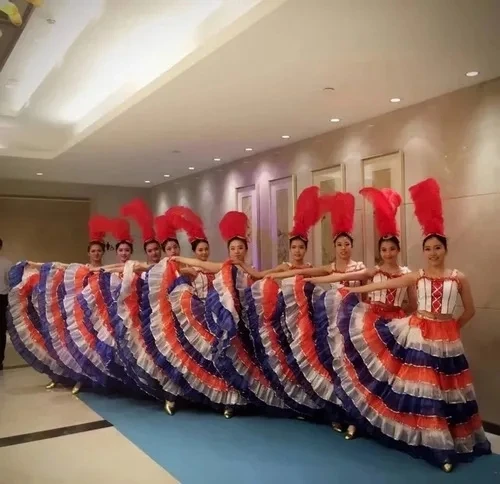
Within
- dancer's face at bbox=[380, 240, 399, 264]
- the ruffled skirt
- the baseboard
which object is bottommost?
the baseboard

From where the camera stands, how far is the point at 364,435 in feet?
12.0

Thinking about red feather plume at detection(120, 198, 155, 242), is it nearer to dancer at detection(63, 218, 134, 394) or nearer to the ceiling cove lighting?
dancer at detection(63, 218, 134, 394)

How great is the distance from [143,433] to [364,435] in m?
1.52

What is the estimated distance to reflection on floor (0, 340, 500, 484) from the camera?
3039mm

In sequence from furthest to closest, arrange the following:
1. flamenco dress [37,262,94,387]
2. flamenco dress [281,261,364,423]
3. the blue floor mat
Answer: flamenco dress [37,262,94,387] → flamenco dress [281,261,364,423] → the blue floor mat

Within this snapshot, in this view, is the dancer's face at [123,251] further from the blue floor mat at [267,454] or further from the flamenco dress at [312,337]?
the flamenco dress at [312,337]

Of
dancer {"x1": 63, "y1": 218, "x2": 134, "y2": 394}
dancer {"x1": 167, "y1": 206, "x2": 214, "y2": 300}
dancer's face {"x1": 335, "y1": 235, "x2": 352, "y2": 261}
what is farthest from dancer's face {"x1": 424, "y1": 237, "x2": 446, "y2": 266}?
dancer {"x1": 63, "y1": 218, "x2": 134, "y2": 394}

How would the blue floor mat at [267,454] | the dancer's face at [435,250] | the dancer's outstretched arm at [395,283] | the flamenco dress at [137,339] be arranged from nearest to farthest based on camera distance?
the blue floor mat at [267,454] → the dancer's face at [435,250] → the dancer's outstretched arm at [395,283] → the flamenco dress at [137,339]

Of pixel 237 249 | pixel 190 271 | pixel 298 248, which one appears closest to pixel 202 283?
pixel 190 271

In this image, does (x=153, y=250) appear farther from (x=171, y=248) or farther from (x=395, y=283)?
(x=395, y=283)

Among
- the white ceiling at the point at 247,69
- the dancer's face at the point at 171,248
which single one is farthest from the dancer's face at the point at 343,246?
the dancer's face at the point at 171,248

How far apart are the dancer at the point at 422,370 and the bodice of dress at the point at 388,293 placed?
Result: 0.32 metres

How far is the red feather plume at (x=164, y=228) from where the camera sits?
488cm

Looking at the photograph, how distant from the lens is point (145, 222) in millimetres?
5270
